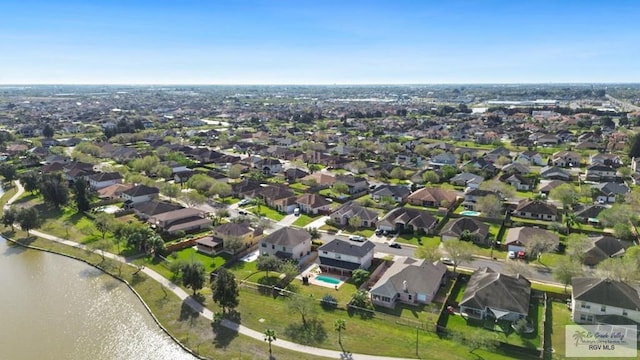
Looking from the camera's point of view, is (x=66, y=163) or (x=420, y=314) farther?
(x=66, y=163)

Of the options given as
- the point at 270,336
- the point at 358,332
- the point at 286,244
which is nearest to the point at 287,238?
the point at 286,244

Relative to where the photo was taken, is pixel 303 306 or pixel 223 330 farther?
pixel 303 306

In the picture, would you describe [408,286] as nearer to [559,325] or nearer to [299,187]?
[559,325]

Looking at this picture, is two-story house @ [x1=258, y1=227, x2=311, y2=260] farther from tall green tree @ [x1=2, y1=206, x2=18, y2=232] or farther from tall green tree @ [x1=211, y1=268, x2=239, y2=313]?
tall green tree @ [x1=2, y1=206, x2=18, y2=232]

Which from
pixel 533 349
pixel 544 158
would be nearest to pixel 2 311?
pixel 533 349

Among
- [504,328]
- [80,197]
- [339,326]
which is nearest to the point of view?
[339,326]

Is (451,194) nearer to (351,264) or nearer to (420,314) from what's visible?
(351,264)

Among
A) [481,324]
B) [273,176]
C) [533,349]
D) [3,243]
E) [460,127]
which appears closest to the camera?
[533,349]
